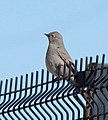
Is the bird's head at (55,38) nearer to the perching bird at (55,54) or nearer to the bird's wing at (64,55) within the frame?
the perching bird at (55,54)

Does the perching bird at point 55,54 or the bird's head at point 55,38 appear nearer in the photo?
the perching bird at point 55,54

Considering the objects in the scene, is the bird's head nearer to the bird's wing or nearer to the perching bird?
the perching bird

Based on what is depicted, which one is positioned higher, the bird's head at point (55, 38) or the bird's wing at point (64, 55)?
the bird's head at point (55, 38)

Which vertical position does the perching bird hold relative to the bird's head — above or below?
below

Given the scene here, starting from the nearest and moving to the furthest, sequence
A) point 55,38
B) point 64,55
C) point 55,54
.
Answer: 1. point 64,55
2. point 55,54
3. point 55,38

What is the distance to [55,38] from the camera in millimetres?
13672

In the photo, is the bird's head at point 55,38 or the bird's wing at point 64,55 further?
the bird's head at point 55,38

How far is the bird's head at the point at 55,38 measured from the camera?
44.4ft

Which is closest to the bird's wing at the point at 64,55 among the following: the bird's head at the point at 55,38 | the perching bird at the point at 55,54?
the perching bird at the point at 55,54

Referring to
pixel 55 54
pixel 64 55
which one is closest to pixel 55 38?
pixel 55 54

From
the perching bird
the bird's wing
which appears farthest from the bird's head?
the bird's wing

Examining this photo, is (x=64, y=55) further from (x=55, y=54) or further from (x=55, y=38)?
(x=55, y=38)

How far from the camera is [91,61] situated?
24.5 ft

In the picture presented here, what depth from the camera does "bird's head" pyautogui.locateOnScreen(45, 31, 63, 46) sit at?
44.4 ft
